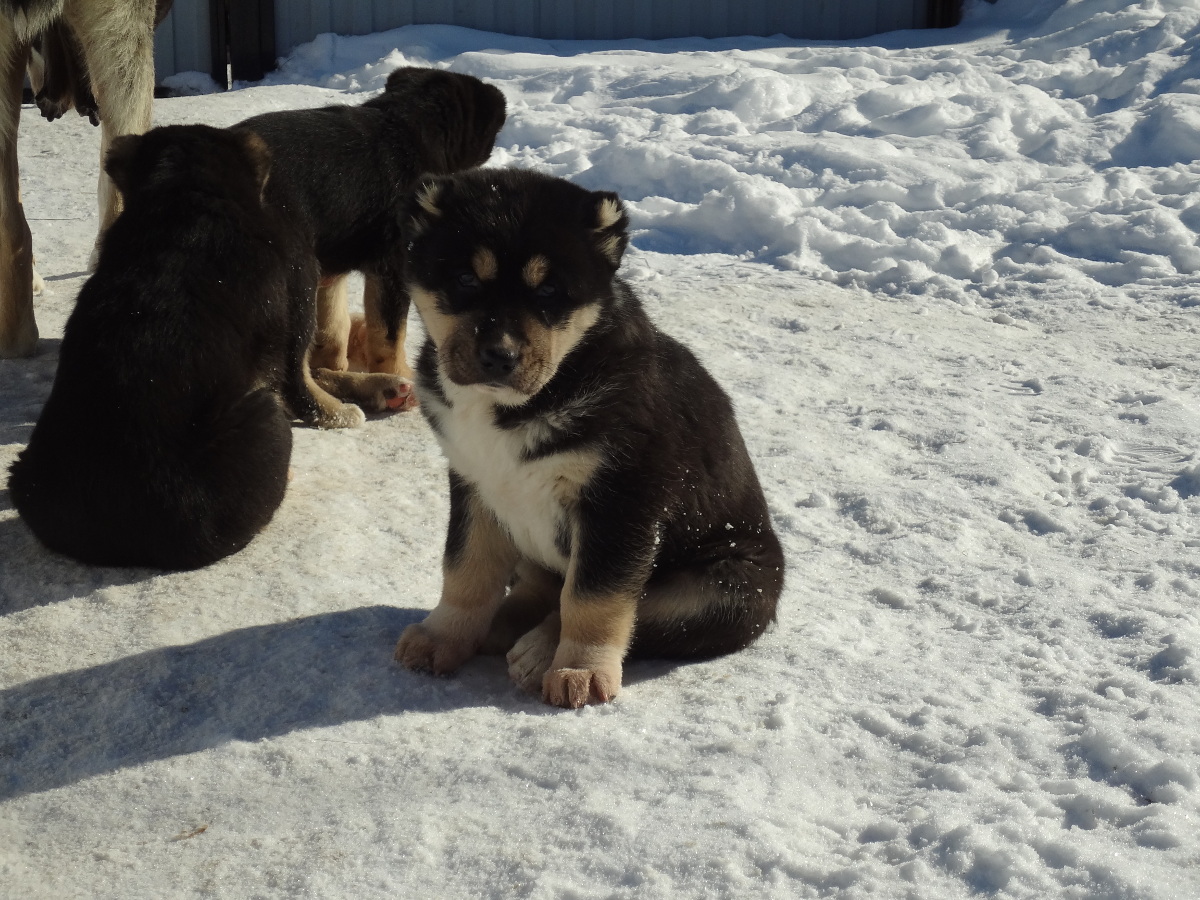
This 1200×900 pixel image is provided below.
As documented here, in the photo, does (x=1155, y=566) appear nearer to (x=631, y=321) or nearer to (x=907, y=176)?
(x=631, y=321)

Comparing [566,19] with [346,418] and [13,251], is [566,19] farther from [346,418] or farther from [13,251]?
[346,418]

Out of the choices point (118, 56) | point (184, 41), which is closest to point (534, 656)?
point (118, 56)

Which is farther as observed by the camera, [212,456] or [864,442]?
[864,442]

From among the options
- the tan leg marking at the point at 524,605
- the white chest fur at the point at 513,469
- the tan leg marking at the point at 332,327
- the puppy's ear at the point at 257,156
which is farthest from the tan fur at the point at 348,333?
the white chest fur at the point at 513,469

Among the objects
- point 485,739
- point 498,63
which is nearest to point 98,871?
point 485,739

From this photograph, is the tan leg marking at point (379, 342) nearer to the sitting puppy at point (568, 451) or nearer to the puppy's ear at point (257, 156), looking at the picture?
the puppy's ear at point (257, 156)

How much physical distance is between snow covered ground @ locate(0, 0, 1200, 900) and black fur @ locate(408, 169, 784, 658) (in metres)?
0.27

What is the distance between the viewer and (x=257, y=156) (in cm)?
501

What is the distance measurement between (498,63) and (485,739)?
8.71m

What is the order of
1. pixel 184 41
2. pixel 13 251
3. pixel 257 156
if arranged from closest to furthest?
1. pixel 257 156
2. pixel 13 251
3. pixel 184 41

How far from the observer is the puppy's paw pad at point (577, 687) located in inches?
Result: 139

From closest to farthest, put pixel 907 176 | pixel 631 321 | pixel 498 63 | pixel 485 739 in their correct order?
pixel 485 739 → pixel 631 321 → pixel 907 176 → pixel 498 63

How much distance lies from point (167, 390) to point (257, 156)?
1.17 metres

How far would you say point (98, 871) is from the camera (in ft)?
Answer: 9.50
